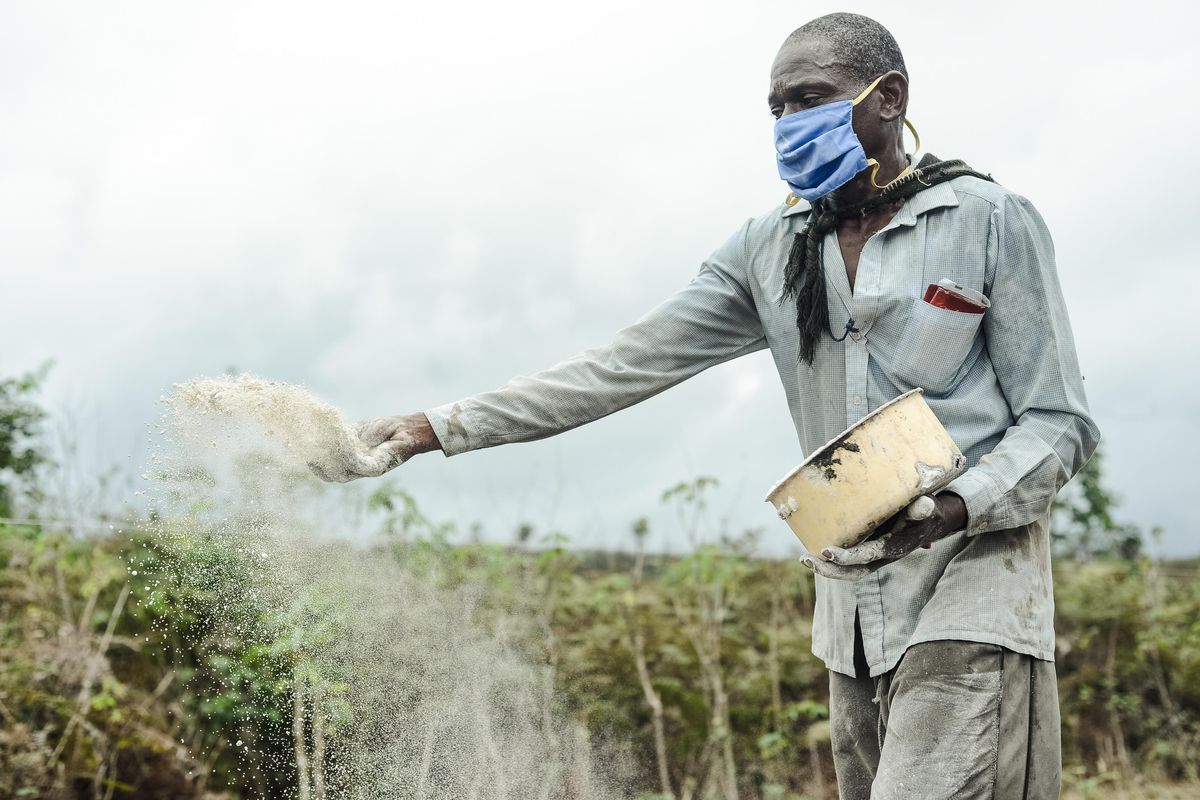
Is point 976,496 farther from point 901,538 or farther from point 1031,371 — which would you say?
point 1031,371

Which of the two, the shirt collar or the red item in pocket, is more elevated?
the shirt collar

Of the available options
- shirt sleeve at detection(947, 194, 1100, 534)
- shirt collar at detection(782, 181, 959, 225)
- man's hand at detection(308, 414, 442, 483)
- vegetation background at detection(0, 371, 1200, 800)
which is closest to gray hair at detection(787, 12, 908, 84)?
shirt collar at detection(782, 181, 959, 225)

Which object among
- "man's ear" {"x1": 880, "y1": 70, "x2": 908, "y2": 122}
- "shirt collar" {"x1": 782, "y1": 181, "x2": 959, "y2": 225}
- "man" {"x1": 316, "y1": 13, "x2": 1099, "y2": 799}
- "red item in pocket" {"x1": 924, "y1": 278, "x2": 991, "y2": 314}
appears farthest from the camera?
"man's ear" {"x1": 880, "y1": 70, "x2": 908, "y2": 122}

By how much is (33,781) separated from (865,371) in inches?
159

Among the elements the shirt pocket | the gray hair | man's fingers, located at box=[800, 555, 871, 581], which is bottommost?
man's fingers, located at box=[800, 555, 871, 581]

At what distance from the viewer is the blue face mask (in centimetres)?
257

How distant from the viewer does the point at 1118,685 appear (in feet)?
23.1

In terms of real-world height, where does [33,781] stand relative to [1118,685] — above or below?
below

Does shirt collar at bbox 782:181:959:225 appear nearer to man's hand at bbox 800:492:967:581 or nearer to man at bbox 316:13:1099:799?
man at bbox 316:13:1099:799

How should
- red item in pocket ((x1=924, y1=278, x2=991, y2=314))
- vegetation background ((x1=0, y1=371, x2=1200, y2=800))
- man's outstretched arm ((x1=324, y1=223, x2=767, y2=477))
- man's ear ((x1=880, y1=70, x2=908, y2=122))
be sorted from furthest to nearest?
1. vegetation background ((x1=0, y1=371, x2=1200, y2=800))
2. man's outstretched arm ((x1=324, y1=223, x2=767, y2=477))
3. man's ear ((x1=880, y1=70, x2=908, y2=122))
4. red item in pocket ((x1=924, y1=278, x2=991, y2=314))

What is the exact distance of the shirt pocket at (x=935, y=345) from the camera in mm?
2443

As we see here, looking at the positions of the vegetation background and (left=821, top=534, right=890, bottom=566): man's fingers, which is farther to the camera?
the vegetation background

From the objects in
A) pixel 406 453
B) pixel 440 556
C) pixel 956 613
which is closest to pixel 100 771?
pixel 440 556

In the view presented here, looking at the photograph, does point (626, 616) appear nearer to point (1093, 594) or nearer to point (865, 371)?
point (1093, 594)
